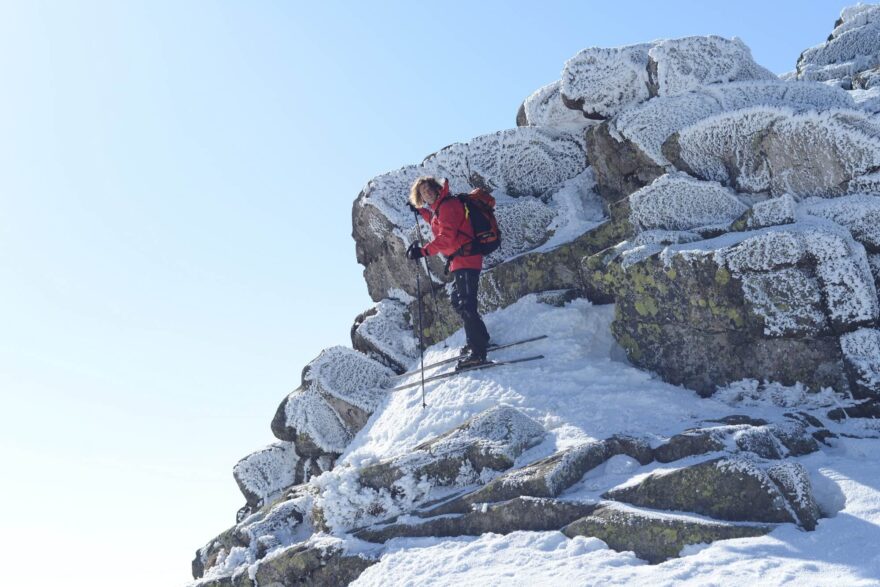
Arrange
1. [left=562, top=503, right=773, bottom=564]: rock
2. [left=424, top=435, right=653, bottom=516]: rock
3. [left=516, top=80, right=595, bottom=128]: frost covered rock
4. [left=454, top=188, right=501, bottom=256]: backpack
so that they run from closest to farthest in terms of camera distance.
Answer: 1. [left=562, top=503, right=773, bottom=564]: rock
2. [left=424, top=435, right=653, bottom=516]: rock
3. [left=454, top=188, right=501, bottom=256]: backpack
4. [left=516, top=80, right=595, bottom=128]: frost covered rock

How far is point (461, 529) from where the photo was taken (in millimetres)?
10906

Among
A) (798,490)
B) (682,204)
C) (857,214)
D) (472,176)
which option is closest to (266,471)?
(472,176)

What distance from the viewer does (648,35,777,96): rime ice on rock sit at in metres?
18.7

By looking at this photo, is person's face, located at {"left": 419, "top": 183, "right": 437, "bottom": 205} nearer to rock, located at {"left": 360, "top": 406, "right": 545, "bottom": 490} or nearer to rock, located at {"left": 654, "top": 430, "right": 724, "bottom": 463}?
rock, located at {"left": 360, "top": 406, "right": 545, "bottom": 490}

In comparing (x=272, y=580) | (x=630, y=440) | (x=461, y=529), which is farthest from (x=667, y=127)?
(x=272, y=580)

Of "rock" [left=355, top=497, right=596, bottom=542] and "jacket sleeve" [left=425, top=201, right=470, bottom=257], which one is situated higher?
"jacket sleeve" [left=425, top=201, right=470, bottom=257]

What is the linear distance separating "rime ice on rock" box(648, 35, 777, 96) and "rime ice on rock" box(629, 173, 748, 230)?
3.39 metres

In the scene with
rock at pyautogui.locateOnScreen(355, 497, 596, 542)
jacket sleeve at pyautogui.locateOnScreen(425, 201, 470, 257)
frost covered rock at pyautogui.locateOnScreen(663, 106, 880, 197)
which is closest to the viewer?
rock at pyautogui.locateOnScreen(355, 497, 596, 542)

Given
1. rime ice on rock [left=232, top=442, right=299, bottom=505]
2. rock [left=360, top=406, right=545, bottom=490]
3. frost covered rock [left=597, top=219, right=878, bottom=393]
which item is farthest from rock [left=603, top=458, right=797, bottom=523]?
rime ice on rock [left=232, top=442, right=299, bottom=505]

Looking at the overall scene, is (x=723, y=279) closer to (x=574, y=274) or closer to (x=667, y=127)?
(x=574, y=274)

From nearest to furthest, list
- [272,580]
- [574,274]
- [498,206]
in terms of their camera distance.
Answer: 1. [272,580]
2. [574,274]
3. [498,206]

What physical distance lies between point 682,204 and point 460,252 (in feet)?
14.6

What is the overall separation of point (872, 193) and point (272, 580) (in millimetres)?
11957

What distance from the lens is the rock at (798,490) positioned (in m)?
8.90
